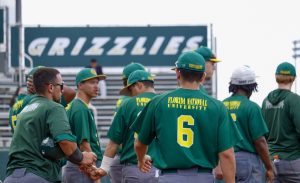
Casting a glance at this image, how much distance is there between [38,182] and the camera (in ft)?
34.8

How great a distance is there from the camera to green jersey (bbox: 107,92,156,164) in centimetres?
1295

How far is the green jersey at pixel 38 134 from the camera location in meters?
10.5

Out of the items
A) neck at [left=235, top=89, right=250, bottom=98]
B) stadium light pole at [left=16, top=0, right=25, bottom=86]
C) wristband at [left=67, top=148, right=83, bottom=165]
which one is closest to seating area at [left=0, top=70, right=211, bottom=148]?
stadium light pole at [left=16, top=0, right=25, bottom=86]

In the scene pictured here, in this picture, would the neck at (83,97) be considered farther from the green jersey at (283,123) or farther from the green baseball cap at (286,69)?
the green baseball cap at (286,69)

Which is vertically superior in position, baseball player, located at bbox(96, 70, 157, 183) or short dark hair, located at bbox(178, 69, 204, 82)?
short dark hair, located at bbox(178, 69, 204, 82)

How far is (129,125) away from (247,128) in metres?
1.46

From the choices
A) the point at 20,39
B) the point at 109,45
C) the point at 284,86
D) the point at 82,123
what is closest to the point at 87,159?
the point at 82,123

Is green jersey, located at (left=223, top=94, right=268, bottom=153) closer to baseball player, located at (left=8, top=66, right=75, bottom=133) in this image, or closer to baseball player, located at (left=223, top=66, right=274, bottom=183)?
baseball player, located at (left=223, top=66, right=274, bottom=183)

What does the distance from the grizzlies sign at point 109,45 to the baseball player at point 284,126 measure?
16.2 meters

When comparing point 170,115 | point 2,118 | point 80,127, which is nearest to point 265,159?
point 80,127

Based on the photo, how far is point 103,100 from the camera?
29.4 m

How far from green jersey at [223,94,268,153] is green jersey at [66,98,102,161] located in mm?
1782

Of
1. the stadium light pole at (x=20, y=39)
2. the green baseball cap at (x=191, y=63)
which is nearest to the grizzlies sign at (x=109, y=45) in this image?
the stadium light pole at (x=20, y=39)

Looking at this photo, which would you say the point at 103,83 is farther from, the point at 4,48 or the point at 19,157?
the point at 19,157
